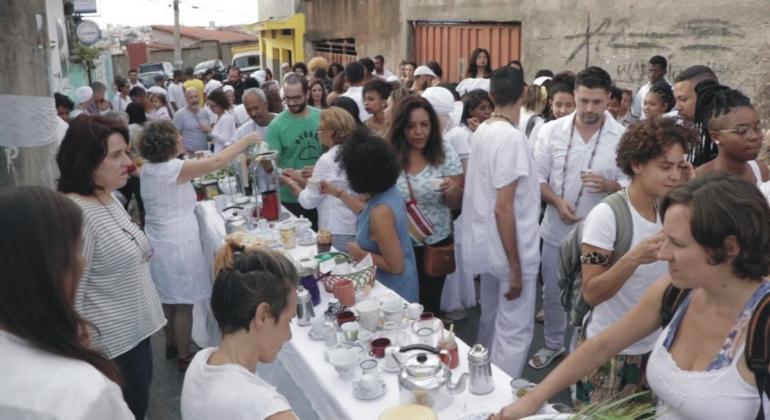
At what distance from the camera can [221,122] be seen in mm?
7520

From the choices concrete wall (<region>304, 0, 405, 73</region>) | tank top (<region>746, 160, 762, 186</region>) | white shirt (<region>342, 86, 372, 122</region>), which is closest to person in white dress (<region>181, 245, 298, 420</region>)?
tank top (<region>746, 160, 762, 186</region>)

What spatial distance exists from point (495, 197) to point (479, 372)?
5.12 feet

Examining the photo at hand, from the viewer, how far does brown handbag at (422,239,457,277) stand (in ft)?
12.9

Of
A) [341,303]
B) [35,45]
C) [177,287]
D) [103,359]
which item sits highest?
[35,45]

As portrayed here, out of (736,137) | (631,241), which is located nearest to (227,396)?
(631,241)

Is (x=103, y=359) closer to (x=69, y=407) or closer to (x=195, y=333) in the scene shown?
(x=69, y=407)

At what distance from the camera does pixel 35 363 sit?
1.33 metres

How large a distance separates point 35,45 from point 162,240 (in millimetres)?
1443

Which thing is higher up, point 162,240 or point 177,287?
point 162,240

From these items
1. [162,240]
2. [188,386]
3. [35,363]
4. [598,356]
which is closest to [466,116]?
[162,240]

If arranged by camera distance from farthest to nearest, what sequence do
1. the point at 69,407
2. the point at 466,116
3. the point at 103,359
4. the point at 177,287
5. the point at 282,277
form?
the point at 466,116, the point at 177,287, the point at 282,277, the point at 103,359, the point at 69,407

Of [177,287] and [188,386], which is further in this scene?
[177,287]

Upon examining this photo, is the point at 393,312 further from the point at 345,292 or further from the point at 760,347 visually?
the point at 760,347

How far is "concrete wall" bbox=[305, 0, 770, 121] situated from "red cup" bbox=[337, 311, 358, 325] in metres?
6.28
